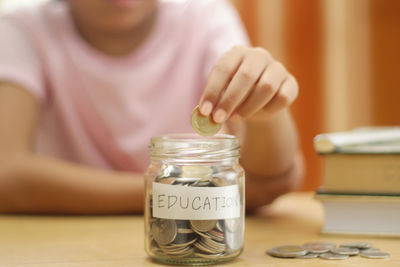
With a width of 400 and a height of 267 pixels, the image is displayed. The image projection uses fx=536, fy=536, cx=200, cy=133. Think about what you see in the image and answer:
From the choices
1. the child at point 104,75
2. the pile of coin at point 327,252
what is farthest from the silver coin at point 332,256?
the child at point 104,75

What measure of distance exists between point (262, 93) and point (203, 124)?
0.29 feet

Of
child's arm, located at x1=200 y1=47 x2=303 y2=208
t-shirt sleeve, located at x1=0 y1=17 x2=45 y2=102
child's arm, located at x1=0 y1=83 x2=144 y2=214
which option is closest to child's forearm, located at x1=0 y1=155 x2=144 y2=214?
child's arm, located at x1=0 y1=83 x2=144 y2=214

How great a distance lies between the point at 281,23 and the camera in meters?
2.12

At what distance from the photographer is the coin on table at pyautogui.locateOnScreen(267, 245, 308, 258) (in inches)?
26.0

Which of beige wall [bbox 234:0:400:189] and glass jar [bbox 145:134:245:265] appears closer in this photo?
glass jar [bbox 145:134:245:265]

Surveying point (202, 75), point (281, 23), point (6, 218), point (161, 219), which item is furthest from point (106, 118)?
point (281, 23)

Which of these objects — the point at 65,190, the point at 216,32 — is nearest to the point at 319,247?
the point at 65,190

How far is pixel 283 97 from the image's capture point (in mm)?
704

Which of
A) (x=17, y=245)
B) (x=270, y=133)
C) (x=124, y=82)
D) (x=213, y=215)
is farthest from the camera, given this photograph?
(x=124, y=82)

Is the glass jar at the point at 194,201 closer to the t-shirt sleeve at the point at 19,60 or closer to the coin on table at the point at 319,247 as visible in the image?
the coin on table at the point at 319,247

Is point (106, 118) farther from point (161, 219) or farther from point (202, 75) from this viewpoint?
point (161, 219)

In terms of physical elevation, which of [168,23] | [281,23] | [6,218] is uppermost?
[281,23]

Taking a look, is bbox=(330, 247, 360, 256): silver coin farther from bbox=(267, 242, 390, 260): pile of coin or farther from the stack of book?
the stack of book

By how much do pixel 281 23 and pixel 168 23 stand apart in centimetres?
78
